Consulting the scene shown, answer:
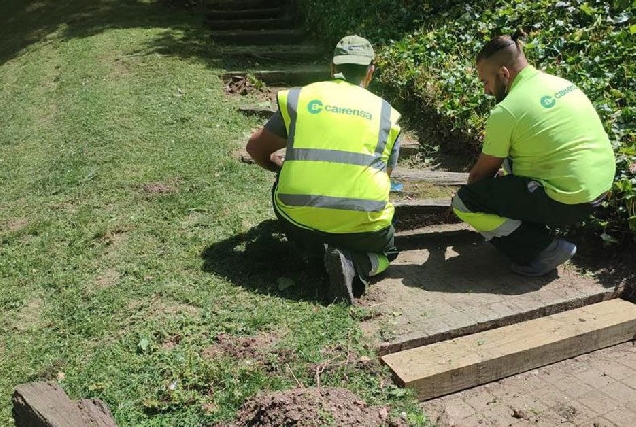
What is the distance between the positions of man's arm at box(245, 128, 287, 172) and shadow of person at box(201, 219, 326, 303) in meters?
0.56

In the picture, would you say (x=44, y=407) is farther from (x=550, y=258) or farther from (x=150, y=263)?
(x=550, y=258)

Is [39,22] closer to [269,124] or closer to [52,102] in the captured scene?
[52,102]

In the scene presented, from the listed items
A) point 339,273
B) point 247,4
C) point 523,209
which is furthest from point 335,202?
point 247,4

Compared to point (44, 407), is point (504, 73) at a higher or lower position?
higher

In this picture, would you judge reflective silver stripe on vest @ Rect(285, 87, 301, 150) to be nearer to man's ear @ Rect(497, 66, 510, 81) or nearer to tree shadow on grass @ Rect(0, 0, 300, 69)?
man's ear @ Rect(497, 66, 510, 81)

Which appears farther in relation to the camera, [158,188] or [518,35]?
[158,188]

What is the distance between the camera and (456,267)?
4488 mm

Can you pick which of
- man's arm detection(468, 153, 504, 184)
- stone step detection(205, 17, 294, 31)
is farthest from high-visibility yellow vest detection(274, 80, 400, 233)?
stone step detection(205, 17, 294, 31)

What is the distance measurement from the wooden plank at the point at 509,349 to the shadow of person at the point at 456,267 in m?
0.36

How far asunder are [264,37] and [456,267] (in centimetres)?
676

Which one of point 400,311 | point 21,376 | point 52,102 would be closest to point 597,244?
point 400,311

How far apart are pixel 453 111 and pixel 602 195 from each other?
2.27 m

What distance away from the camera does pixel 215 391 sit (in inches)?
125

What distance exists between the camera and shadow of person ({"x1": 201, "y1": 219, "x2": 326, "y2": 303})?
404 centimetres
